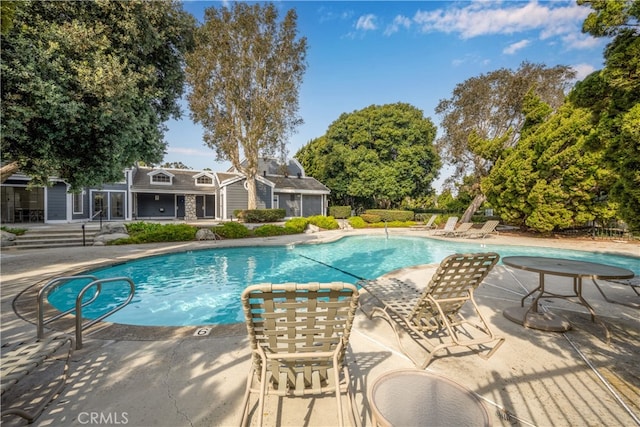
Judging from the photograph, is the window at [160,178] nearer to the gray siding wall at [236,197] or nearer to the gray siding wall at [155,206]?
the gray siding wall at [155,206]

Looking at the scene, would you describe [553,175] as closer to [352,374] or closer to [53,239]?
[352,374]

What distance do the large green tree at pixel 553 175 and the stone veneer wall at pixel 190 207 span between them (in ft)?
78.0

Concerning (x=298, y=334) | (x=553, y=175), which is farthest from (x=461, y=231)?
(x=298, y=334)

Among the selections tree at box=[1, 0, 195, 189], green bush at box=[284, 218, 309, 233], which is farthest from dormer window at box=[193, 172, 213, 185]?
tree at box=[1, 0, 195, 189]

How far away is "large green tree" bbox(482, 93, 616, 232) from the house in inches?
636

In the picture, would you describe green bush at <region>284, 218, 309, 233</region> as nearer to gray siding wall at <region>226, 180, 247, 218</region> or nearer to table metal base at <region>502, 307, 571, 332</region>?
gray siding wall at <region>226, 180, 247, 218</region>

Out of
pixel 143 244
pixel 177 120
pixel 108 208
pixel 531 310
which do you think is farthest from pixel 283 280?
pixel 108 208

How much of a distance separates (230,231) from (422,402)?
1355 cm

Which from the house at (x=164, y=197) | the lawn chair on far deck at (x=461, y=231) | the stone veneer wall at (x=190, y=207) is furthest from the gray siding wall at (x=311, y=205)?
the lawn chair on far deck at (x=461, y=231)

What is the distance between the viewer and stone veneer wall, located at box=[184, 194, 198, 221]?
24438mm

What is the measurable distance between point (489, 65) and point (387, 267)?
67.2ft

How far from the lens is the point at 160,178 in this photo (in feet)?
78.1

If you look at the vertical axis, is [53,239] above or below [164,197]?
below

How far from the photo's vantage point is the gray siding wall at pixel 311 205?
1080 inches
